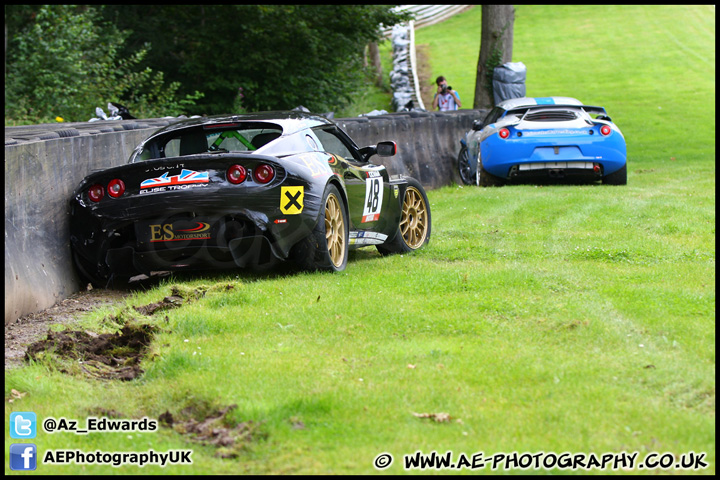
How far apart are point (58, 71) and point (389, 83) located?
80.8ft

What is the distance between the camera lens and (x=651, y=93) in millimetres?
40656

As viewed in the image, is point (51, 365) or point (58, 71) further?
point (58, 71)

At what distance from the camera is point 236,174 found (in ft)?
23.5

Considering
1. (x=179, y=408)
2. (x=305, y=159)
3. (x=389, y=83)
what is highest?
(x=305, y=159)

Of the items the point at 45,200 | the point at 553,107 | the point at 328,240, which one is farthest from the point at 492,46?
the point at 45,200

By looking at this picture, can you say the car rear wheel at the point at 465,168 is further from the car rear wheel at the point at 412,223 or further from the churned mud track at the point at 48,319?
the churned mud track at the point at 48,319

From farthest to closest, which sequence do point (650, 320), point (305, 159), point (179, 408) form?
point (305, 159) < point (650, 320) < point (179, 408)

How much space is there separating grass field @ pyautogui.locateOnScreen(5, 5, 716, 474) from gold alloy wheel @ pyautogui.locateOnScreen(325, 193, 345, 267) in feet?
0.86

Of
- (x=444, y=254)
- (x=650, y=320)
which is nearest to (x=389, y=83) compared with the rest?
(x=444, y=254)

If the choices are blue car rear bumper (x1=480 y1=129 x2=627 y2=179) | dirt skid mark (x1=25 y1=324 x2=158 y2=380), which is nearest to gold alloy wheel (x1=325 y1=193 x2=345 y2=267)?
dirt skid mark (x1=25 y1=324 x2=158 y2=380)

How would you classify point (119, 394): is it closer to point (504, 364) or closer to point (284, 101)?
point (504, 364)

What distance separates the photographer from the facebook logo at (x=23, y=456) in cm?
376

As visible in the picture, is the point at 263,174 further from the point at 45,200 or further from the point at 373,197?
the point at 373,197

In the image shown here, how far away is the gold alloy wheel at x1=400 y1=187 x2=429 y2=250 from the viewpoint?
9.60 metres
